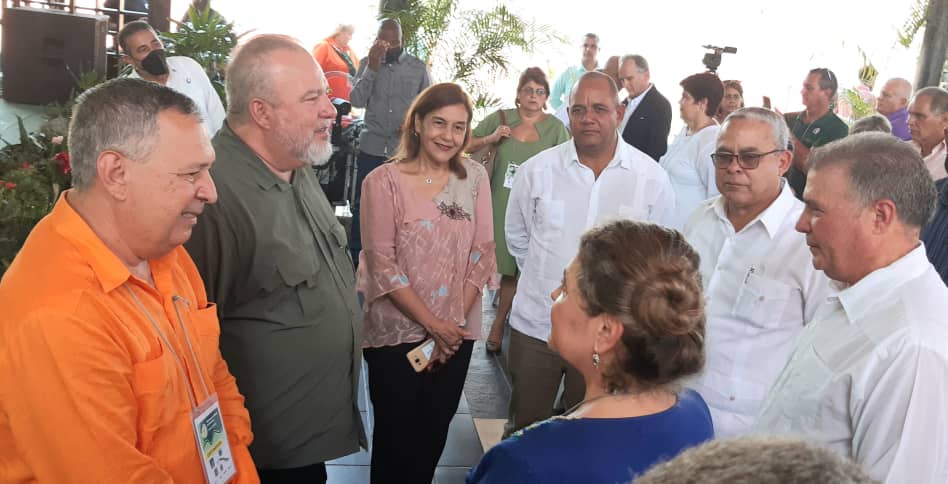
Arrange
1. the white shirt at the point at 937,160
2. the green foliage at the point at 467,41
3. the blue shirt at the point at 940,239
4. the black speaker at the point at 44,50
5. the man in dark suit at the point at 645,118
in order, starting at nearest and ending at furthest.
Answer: the blue shirt at the point at 940,239
the white shirt at the point at 937,160
the man in dark suit at the point at 645,118
the green foliage at the point at 467,41
the black speaker at the point at 44,50

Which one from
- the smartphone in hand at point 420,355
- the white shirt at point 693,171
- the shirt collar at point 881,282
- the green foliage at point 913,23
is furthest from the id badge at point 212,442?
the green foliage at point 913,23

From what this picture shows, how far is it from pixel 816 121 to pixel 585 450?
206 inches

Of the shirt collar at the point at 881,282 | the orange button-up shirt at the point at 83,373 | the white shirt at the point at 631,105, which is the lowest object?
the orange button-up shirt at the point at 83,373

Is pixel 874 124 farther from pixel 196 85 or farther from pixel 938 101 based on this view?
pixel 196 85

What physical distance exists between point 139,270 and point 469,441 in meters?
2.62

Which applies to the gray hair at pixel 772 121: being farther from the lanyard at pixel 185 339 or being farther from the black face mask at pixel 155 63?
the black face mask at pixel 155 63

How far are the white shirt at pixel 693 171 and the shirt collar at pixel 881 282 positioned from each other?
2.96 m

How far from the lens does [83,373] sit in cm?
146

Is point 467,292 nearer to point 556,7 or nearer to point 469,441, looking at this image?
point 469,441

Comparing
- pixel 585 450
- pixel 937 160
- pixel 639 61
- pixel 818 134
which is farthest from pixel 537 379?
pixel 639 61

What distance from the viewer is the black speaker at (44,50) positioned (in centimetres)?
986

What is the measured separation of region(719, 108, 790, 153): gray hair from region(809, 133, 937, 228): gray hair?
2.48 ft

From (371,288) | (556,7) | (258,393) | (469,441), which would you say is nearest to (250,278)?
(258,393)

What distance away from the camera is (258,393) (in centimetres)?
225
